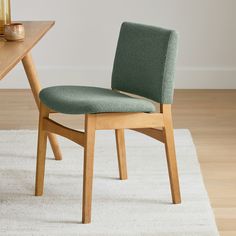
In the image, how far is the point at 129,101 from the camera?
9.40ft

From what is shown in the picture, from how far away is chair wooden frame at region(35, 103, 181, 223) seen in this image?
2.80m

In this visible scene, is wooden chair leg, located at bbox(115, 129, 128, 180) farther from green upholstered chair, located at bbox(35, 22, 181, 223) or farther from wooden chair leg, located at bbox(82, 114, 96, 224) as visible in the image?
wooden chair leg, located at bbox(82, 114, 96, 224)

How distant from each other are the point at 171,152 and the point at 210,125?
139 centimetres

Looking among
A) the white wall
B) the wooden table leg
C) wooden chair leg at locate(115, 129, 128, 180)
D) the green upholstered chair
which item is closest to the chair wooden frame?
the green upholstered chair

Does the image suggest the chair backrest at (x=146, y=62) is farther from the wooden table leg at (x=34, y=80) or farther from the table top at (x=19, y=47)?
the wooden table leg at (x=34, y=80)

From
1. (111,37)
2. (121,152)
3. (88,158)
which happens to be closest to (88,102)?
(88,158)

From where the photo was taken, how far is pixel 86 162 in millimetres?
2801

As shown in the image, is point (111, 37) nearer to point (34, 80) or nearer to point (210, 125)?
point (210, 125)

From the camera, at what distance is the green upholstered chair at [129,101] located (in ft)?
A: 9.21

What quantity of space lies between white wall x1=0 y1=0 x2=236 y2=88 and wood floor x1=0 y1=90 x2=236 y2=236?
0.16m

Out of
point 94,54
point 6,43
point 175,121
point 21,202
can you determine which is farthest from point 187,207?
point 94,54

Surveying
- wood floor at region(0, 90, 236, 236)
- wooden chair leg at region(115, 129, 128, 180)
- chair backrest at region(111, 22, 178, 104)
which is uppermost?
chair backrest at region(111, 22, 178, 104)

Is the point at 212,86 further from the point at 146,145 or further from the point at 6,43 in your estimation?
the point at 6,43

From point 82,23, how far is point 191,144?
1657mm
